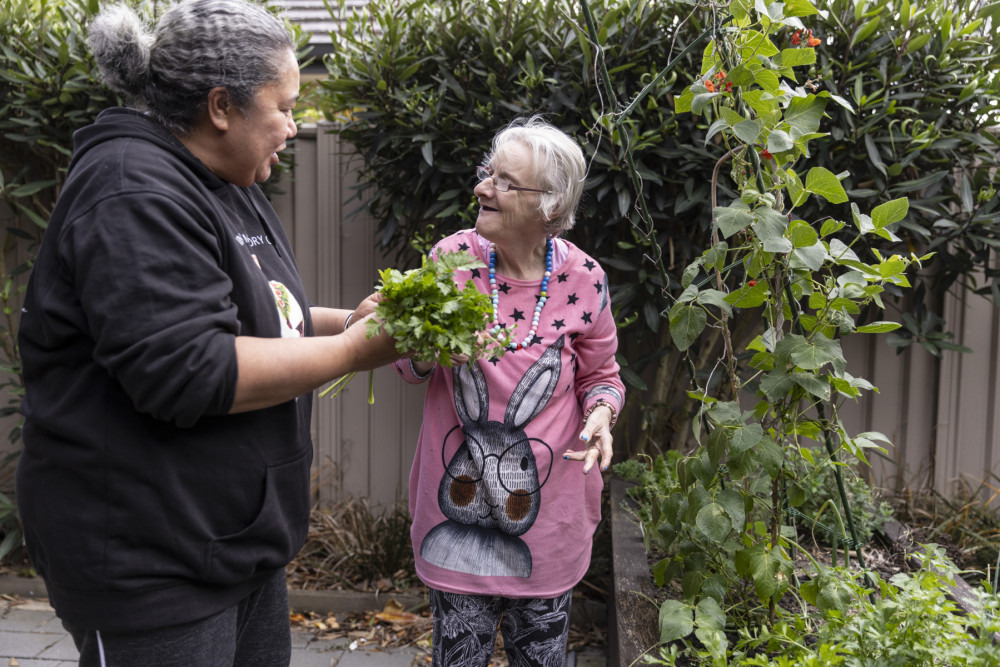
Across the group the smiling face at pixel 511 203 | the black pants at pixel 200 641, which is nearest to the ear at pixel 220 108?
the smiling face at pixel 511 203

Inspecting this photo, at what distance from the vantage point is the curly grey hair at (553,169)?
203cm

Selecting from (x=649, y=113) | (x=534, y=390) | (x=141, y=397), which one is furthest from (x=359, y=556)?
(x=141, y=397)

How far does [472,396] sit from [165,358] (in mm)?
960

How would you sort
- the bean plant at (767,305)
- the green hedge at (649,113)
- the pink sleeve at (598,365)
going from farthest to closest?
the green hedge at (649,113), the pink sleeve at (598,365), the bean plant at (767,305)

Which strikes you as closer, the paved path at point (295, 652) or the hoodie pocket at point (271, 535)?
the hoodie pocket at point (271, 535)

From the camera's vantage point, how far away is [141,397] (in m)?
1.20

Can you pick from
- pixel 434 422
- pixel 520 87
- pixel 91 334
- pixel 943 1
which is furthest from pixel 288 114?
pixel 943 1

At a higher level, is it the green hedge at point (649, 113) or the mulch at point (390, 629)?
the green hedge at point (649, 113)

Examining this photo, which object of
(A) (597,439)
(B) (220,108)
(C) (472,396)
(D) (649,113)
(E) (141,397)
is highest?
(D) (649,113)

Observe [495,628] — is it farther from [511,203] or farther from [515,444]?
[511,203]

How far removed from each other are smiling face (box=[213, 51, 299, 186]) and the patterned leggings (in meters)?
1.20

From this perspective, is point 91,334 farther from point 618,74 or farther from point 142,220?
point 618,74

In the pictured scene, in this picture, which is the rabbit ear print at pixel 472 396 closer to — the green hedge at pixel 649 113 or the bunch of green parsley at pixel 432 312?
the bunch of green parsley at pixel 432 312

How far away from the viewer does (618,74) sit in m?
3.33
